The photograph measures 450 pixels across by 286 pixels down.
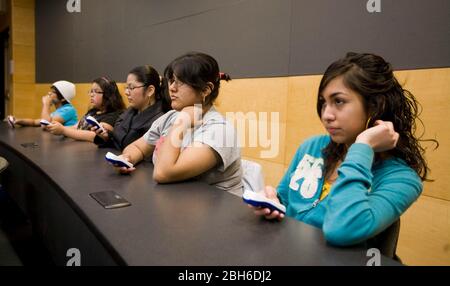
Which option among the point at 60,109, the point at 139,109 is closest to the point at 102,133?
the point at 139,109

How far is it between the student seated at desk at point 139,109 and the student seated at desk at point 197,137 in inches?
28.3

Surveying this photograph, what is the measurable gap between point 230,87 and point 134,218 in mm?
1817

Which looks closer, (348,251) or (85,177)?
(348,251)

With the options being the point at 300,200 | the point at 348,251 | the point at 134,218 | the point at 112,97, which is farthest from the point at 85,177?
the point at 112,97

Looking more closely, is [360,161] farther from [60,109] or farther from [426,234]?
[60,109]

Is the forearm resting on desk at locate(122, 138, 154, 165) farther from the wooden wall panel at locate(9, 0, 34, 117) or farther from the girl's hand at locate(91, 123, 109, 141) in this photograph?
the wooden wall panel at locate(9, 0, 34, 117)

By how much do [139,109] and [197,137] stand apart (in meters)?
1.15

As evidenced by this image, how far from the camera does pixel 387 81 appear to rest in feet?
3.24

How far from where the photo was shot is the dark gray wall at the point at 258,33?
1.60 metres

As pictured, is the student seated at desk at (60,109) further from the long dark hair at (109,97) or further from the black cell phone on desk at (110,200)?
the black cell phone on desk at (110,200)

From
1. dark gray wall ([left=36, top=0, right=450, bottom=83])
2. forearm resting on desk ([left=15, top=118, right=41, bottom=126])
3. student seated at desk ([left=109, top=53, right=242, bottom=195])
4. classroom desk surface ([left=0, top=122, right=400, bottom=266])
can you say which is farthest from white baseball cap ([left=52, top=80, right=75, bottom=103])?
student seated at desk ([left=109, top=53, right=242, bottom=195])

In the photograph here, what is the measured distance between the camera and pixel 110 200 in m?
1.09

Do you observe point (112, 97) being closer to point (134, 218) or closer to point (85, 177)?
point (85, 177)

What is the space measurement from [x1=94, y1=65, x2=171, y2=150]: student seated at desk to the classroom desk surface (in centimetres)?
54
